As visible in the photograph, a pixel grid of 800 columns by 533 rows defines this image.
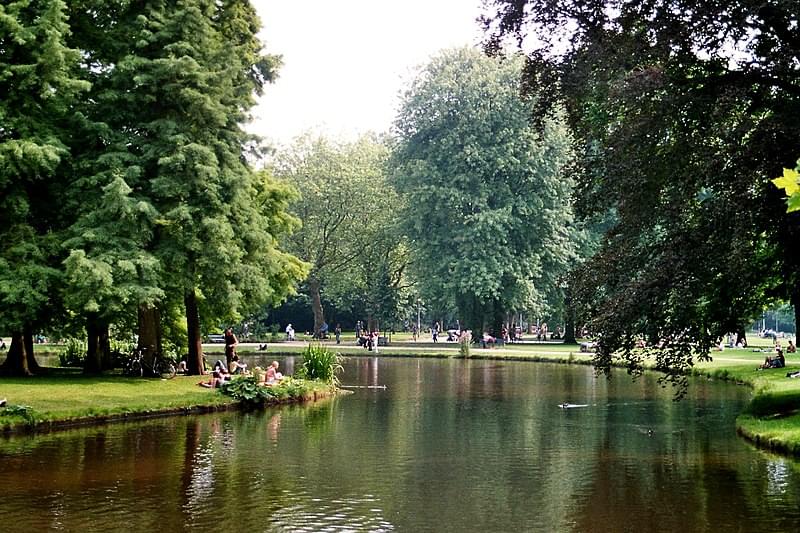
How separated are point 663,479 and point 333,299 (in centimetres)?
6995

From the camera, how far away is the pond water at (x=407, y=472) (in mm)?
12516

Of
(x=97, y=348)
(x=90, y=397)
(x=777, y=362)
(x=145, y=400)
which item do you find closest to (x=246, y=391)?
(x=145, y=400)

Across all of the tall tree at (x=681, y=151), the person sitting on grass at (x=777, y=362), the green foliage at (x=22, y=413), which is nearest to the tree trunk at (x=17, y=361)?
the green foliage at (x=22, y=413)

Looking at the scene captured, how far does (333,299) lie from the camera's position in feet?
278

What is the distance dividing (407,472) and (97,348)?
64.0ft

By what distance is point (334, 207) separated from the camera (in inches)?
2894

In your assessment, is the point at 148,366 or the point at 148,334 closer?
the point at 148,366

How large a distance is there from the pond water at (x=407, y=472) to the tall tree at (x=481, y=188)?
3111 cm

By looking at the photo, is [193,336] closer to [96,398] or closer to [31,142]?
[96,398]

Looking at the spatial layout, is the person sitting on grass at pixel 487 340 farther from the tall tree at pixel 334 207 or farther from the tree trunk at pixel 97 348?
the tree trunk at pixel 97 348

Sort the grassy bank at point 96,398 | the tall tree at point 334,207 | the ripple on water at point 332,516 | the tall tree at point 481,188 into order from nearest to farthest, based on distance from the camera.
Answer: the ripple on water at point 332,516
the grassy bank at point 96,398
the tall tree at point 481,188
the tall tree at point 334,207

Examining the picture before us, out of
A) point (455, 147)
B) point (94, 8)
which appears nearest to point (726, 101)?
point (94, 8)

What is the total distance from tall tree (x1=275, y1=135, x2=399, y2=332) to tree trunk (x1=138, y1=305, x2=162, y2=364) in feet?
134

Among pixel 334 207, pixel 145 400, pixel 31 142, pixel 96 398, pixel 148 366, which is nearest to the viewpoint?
pixel 96 398
